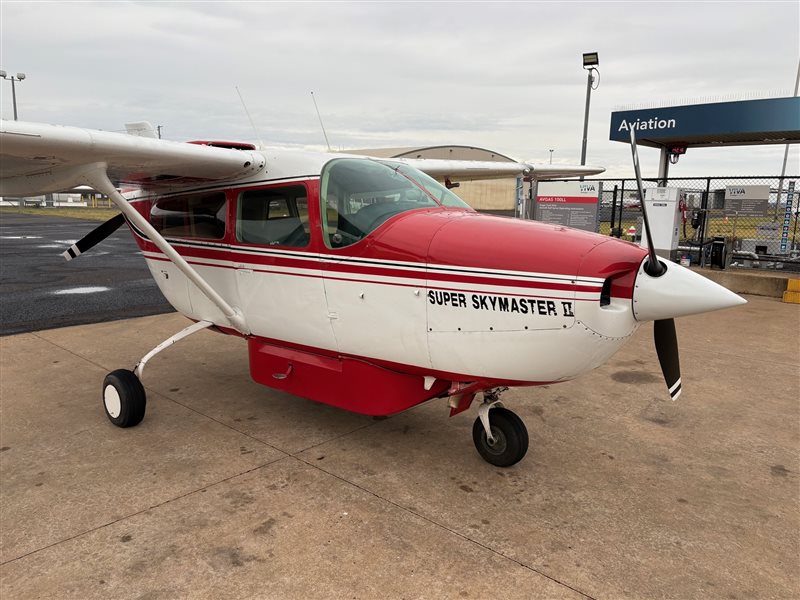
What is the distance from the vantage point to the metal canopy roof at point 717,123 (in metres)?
12.7

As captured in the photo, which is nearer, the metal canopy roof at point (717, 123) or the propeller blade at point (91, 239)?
the propeller blade at point (91, 239)

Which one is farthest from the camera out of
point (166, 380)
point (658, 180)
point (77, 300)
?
point (658, 180)

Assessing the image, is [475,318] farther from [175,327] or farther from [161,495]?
[175,327]

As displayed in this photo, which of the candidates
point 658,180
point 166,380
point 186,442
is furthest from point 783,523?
point 658,180

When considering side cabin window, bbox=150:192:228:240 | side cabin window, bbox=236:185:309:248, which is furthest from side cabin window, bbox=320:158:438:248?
side cabin window, bbox=150:192:228:240

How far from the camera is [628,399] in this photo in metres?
5.24

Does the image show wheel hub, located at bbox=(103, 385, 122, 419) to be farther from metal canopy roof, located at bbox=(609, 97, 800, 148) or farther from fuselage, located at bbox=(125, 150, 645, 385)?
metal canopy roof, located at bbox=(609, 97, 800, 148)

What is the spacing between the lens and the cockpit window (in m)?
3.80

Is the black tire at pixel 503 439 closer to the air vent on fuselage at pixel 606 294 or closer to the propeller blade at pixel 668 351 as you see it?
the propeller blade at pixel 668 351

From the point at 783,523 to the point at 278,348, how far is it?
360cm

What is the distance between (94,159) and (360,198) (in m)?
1.84

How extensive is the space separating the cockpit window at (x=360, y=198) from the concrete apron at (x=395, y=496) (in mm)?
1648

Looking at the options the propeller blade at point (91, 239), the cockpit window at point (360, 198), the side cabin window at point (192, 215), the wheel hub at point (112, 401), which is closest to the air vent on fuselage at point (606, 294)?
the cockpit window at point (360, 198)

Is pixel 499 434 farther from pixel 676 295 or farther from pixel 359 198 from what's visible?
pixel 359 198
